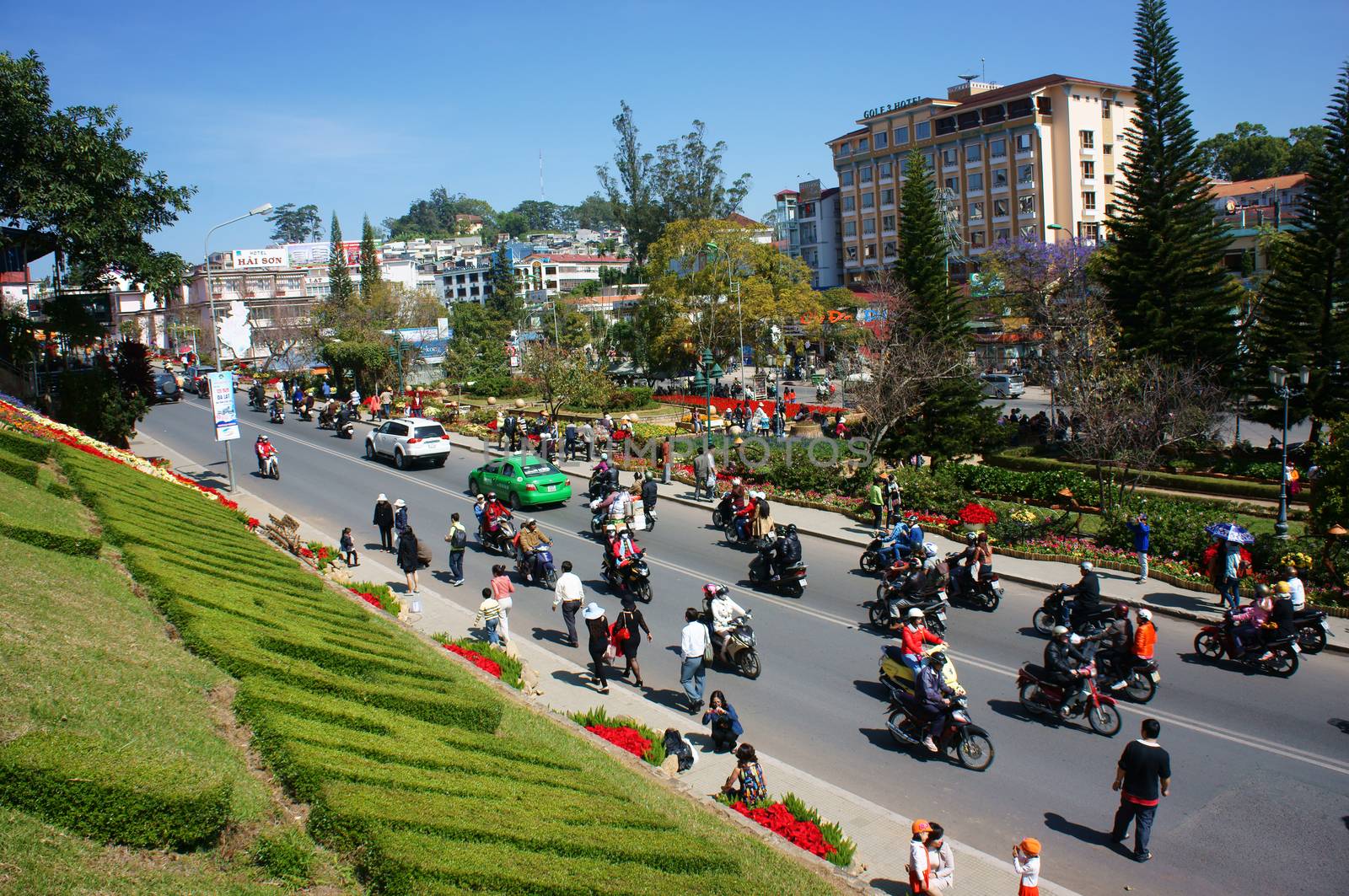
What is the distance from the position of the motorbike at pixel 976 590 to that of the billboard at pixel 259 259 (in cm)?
10579

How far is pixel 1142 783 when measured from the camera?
29.6ft

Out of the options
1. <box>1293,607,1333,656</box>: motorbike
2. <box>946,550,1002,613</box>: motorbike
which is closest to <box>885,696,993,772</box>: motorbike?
<box>946,550,1002,613</box>: motorbike

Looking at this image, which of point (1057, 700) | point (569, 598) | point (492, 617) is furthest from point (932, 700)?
point (492, 617)

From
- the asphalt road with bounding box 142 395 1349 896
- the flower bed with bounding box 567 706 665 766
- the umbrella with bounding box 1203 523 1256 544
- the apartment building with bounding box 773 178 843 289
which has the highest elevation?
the apartment building with bounding box 773 178 843 289

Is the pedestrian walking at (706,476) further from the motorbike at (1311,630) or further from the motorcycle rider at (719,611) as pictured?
the motorbike at (1311,630)

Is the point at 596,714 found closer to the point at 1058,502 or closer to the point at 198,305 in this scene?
the point at 1058,502

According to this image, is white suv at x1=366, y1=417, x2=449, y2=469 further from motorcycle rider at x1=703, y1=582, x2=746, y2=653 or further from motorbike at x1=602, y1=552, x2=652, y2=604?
motorcycle rider at x1=703, y1=582, x2=746, y2=653

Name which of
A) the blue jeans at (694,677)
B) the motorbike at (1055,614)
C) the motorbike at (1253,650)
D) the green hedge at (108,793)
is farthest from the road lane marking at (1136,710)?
the green hedge at (108,793)

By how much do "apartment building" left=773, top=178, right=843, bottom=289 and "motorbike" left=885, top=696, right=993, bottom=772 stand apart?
79332mm

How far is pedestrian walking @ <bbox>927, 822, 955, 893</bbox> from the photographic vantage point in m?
8.12

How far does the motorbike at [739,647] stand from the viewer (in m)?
14.1

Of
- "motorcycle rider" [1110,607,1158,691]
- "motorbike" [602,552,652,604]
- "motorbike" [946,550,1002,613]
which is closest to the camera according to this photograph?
"motorcycle rider" [1110,607,1158,691]

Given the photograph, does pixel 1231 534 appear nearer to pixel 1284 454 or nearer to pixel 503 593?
pixel 1284 454

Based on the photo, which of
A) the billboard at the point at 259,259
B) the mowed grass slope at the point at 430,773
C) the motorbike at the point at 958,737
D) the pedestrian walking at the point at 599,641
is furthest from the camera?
the billboard at the point at 259,259
